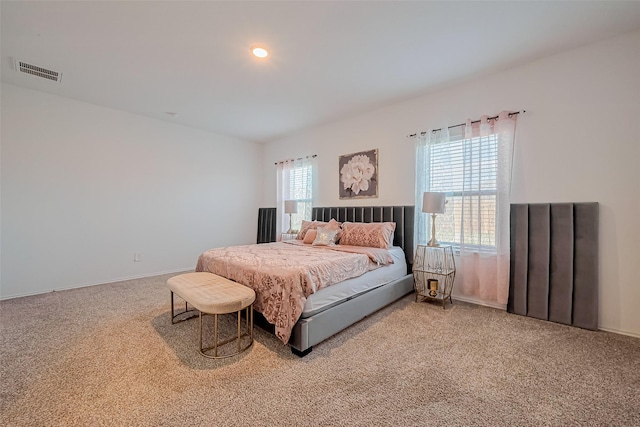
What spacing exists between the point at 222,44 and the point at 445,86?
8.61ft

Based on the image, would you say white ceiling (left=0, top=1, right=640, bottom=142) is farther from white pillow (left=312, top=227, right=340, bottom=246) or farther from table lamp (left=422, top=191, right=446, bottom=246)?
white pillow (left=312, top=227, right=340, bottom=246)

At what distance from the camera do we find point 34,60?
278 centimetres

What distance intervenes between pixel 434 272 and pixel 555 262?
3.72ft

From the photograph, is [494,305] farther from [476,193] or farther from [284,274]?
[284,274]

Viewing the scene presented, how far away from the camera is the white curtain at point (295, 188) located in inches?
198

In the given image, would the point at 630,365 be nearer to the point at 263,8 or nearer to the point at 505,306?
the point at 505,306

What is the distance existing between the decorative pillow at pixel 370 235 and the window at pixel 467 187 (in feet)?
2.08

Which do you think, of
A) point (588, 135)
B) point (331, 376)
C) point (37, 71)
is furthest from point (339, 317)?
point (37, 71)

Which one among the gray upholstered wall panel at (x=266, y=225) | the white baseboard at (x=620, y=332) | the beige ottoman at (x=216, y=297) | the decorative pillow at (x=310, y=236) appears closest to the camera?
the beige ottoman at (x=216, y=297)

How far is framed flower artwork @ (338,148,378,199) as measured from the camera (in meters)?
4.11

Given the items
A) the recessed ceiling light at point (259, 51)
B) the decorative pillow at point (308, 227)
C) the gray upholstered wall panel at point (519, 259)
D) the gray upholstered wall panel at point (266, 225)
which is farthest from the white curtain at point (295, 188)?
the gray upholstered wall panel at point (519, 259)

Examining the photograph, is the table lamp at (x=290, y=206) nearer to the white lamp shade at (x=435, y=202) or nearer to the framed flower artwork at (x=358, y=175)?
the framed flower artwork at (x=358, y=175)

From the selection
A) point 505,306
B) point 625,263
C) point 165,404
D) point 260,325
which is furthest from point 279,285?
point 625,263

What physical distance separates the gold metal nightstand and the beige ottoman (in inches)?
84.5
